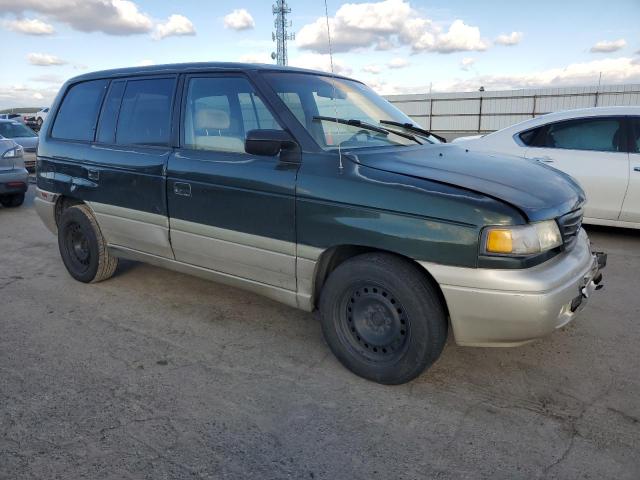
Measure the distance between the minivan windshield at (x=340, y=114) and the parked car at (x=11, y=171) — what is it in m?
6.83

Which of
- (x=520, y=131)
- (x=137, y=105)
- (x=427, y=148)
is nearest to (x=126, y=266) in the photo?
(x=137, y=105)

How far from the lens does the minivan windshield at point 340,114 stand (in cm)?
330

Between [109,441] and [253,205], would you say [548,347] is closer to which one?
[253,205]

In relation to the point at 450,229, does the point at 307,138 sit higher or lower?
higher

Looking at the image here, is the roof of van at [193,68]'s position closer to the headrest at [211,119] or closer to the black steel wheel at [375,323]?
the headrest at [211,119]

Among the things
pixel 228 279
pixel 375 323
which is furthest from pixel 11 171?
pixel 375 323

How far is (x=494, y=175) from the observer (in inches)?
117

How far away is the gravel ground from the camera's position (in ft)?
7.78

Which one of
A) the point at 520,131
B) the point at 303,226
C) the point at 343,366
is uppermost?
the point at 520,131

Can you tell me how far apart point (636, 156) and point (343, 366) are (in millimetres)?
4593

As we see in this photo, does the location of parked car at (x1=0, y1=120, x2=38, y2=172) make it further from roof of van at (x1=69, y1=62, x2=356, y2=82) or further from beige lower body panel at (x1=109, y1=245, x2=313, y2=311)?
beige lower body panel at (x1=109, y1=245, x2=313, y2=311)

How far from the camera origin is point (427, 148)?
3582mm

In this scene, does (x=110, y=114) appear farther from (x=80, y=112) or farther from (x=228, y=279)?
(x=228, y=279)

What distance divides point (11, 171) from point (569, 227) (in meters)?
8.66
